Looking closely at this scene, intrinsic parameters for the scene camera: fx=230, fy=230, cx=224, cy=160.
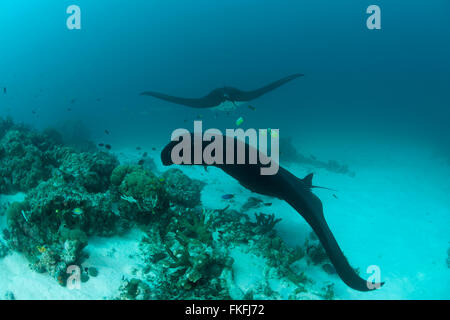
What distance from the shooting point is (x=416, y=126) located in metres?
43.2

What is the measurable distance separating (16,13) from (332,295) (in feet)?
529

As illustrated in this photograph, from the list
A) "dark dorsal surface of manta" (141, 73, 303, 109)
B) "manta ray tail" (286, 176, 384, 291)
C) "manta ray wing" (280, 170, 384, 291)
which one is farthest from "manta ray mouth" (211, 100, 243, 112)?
"manta ray tail" (286, 176, 384, 291)

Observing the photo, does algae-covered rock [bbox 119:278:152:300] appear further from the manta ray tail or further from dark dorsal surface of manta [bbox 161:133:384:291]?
the manta ray tail

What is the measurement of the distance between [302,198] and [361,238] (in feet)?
16.9

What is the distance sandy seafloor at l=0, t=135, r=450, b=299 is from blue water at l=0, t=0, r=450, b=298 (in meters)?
19.3

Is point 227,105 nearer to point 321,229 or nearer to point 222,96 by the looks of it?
point 222,96

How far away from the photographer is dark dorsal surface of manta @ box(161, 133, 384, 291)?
4410mm

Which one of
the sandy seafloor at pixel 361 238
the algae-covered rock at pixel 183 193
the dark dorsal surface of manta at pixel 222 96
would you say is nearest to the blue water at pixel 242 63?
the sandy seafloor at pixel 361 238

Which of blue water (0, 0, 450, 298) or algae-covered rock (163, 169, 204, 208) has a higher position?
blue water (0, 0, 450, 298)

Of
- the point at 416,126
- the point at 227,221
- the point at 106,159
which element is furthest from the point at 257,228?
the point at 416,126

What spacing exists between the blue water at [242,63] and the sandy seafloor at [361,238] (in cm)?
1929

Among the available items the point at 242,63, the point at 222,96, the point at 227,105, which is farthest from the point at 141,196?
the point at 242,63

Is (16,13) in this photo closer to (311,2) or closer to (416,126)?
(311,2)

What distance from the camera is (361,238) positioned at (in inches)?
329
